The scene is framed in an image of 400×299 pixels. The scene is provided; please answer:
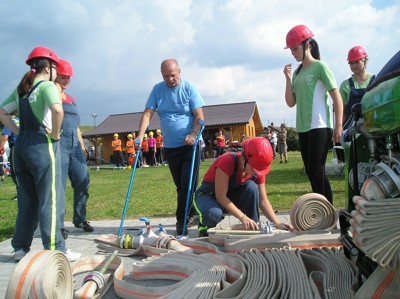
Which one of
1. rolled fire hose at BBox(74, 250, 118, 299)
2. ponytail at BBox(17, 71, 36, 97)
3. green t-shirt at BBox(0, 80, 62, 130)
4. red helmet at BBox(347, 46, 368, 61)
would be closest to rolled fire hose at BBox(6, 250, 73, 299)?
rolled fire hose at BBox(74, 250, 118, 299)

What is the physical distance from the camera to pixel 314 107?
4.50 meters

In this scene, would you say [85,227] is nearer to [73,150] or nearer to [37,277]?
[73,150]

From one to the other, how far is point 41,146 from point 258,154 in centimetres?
204

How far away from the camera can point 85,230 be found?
5.46 metres

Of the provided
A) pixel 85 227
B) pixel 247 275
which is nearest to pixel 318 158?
pixel 247 275

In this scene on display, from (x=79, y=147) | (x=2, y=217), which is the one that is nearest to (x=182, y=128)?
(x=79, y=147)

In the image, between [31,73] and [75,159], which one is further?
[75,159]

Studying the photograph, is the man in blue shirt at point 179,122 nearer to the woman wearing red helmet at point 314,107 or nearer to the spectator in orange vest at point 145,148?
the woman wearing red helmet at point 314,107

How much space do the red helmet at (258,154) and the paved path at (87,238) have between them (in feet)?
4.68

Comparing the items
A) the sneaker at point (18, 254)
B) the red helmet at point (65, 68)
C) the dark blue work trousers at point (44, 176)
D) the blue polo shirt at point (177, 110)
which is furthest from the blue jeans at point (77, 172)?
the sneaker at point (18, 254)

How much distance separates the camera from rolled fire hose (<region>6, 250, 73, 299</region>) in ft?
7.04

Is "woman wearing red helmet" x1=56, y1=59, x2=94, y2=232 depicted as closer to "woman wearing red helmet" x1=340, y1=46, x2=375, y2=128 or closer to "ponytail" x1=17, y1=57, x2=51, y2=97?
"ponytail" x1=17, y1=57, x2=51, y2=97

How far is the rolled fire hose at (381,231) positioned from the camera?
1.64 metres

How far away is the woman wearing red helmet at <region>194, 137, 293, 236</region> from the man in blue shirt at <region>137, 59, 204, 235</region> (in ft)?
1.74
